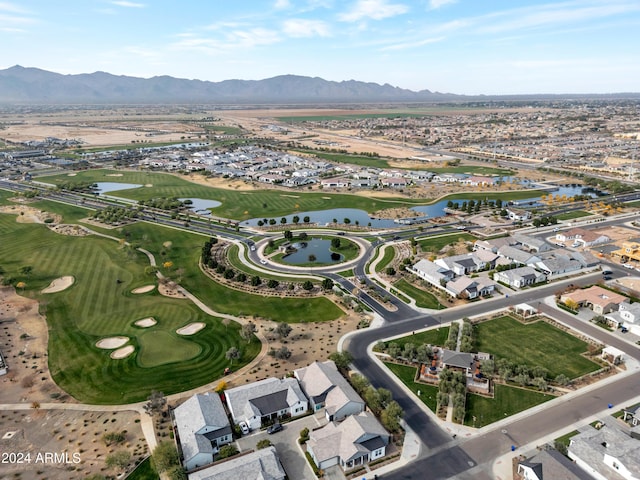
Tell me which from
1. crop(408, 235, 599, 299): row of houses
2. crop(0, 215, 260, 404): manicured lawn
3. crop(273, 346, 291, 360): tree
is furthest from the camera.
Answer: crop(408, 235, 599, 299): row of houses

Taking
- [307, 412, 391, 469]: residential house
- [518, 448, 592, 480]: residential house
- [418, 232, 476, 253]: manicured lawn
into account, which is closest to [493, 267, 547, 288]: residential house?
[418, 232, 476, 253]: manicured lawn

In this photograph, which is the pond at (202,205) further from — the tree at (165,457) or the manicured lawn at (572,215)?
the manicured lawn at (572,215)

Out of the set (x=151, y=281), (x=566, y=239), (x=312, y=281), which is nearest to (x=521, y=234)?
(x=566, y=239)

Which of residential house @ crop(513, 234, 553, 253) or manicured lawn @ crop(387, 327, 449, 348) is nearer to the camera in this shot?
manicured lawn @ crop(387, 327, 449, 348)

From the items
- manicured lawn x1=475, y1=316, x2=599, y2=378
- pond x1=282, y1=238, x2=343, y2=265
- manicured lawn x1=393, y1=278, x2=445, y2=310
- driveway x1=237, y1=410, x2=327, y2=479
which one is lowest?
driveway x1=237, y1=410, x2=327, y2=479

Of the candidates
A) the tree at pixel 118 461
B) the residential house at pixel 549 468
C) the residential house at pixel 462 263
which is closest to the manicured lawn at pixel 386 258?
the residential house at pixel 462 263

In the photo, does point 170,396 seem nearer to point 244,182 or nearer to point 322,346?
point 322,346

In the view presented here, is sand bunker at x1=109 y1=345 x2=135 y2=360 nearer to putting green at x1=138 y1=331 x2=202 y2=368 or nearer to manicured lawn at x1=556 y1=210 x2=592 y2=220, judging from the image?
putting green at x1=138 y1=331 x2=202 y2=368
